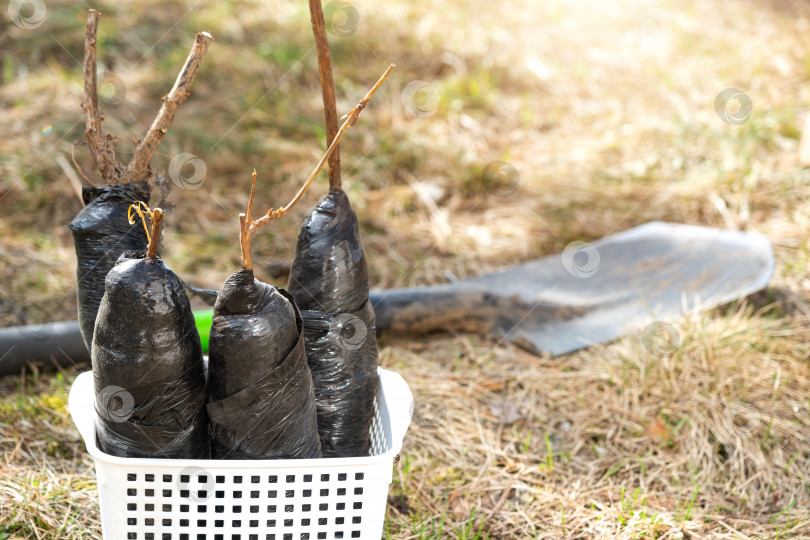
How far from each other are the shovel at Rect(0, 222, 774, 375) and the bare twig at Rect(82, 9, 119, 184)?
36.5 inches

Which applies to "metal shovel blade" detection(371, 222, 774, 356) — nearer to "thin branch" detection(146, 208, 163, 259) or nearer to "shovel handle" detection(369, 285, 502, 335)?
"shovel handle" detection(369, 285, 502, 335)

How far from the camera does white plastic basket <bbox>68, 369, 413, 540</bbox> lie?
1119 millimetres

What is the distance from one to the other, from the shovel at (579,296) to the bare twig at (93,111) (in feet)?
3.04


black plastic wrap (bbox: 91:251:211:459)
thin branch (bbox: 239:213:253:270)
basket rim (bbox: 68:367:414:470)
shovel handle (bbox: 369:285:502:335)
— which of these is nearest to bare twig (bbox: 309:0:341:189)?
thin branch (bbox: 239:213:253:270)

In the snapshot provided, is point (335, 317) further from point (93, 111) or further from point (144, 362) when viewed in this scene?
point (93, 111)

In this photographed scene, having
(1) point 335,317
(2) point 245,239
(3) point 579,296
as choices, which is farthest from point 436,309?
(2) point 245,239

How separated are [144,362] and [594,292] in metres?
1.97

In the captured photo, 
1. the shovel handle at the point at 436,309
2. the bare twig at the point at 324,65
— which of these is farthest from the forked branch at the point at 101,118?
the shovel handle at the point at 436,309

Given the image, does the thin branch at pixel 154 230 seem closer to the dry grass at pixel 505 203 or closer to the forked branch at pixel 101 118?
the forked branch at pixel 101 118

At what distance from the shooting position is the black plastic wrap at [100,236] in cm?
130

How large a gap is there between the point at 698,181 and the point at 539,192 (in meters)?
0.82

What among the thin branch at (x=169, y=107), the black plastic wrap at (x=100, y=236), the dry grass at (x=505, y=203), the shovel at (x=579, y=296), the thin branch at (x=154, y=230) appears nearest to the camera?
the thin branch at (x=154, y=230)

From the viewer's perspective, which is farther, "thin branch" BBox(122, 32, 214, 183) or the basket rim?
"thin branch" BBox(122, 32, 214, 183)

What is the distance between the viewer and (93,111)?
4.24 feet
